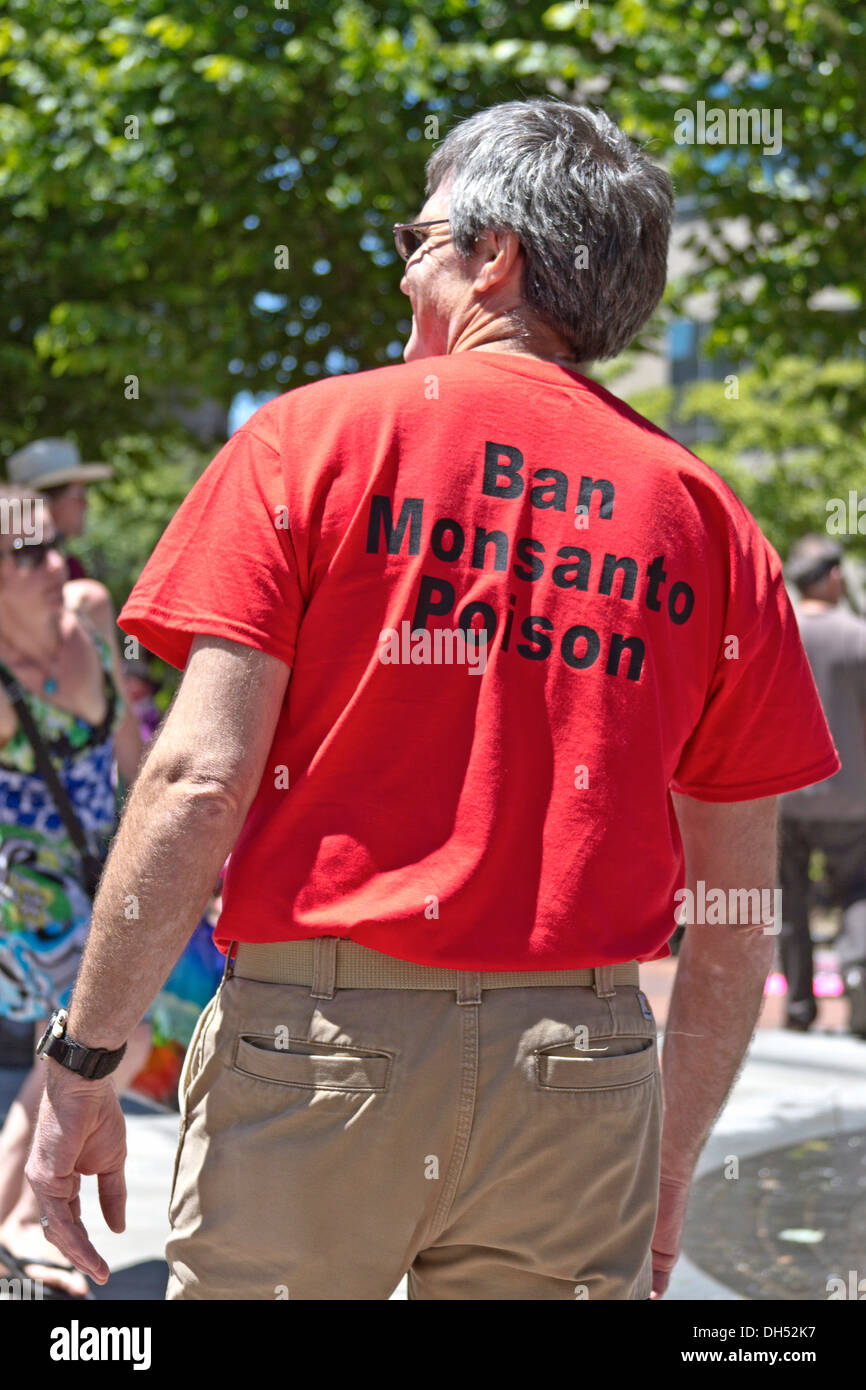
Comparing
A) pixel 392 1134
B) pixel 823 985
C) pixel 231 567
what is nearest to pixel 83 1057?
pixel 392 1134

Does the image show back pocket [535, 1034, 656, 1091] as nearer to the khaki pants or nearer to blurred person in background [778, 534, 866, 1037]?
the khaki pants

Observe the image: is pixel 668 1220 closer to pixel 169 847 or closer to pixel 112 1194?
pixel 112 1194

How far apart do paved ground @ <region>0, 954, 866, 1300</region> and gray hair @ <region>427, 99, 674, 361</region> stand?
275cm

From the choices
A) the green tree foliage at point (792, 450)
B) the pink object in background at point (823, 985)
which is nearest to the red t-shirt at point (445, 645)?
the pink object in background at point (823, 985)

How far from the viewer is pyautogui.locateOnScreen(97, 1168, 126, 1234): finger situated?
187 cm

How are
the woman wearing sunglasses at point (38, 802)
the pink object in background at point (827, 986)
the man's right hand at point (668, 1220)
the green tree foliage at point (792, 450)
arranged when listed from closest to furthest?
the man's right hand at point (668, 1220)
the woman wearing sunglasses at point (38, 802)
the pink object in background at point (827, 986)
the green tree foliage at point (792, 450)

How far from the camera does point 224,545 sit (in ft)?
5.65

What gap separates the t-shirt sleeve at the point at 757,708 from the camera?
1977 mm

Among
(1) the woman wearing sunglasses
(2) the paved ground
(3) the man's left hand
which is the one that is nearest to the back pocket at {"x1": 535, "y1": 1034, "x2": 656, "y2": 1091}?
(3) the man's left hand

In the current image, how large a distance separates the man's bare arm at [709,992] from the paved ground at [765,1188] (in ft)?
6.42

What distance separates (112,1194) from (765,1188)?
387 cm

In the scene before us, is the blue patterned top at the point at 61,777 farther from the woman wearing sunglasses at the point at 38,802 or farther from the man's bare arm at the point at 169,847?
the man's bare arm at the point at 169,847
